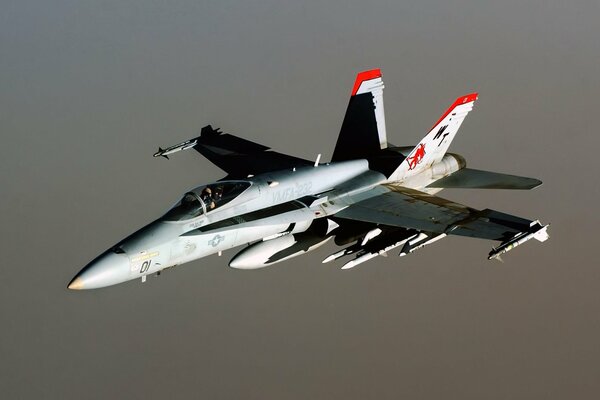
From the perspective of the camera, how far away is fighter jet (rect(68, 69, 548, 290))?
53.8 ft

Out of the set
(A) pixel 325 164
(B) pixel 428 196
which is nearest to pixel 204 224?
(A) pixel 325 164

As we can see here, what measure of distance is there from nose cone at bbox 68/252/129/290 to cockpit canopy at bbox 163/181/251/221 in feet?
4.10

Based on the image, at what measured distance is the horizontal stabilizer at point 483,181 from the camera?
19.8m

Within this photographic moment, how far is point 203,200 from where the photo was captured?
1678cm

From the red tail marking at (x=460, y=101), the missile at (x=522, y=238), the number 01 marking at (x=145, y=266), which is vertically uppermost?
the red tail marking at (x=460, y=101)

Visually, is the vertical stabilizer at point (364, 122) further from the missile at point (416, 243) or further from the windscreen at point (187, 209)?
A: the windscreen at point (187, 209)

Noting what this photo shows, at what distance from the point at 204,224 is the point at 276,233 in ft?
5.46

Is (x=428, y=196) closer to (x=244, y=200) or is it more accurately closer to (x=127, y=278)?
(x=244, y=200)

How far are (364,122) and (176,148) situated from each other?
4.34 metres

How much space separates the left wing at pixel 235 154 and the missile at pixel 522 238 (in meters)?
4.85

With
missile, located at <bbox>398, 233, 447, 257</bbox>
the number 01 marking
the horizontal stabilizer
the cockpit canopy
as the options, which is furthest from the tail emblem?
the number 01 marking

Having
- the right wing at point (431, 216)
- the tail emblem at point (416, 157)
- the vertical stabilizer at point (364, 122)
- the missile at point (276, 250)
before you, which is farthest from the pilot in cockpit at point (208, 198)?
the tail emblem at point (416, 157)

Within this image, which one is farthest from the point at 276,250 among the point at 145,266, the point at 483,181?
the point at 483,181

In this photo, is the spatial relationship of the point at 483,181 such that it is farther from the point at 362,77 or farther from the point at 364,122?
→ the point at 362,77
